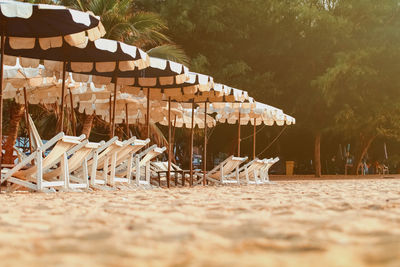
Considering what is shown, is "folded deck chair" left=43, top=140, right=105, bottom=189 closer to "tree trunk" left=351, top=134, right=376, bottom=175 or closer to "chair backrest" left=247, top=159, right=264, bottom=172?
"chair backrest" left=247, top=159, right=264, bottom=172

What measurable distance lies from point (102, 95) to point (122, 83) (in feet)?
5.05

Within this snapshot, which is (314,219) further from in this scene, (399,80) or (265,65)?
(265,65)

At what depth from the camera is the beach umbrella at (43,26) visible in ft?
24.0

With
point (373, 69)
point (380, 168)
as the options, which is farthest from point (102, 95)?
point (380, 168)

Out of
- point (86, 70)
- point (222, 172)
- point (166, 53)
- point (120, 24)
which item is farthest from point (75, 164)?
point (166, 53)

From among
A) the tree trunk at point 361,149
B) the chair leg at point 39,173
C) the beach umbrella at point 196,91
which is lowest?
the chair leg at point 39,173

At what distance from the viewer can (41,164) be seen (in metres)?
7.88

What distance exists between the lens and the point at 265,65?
28500 millimetres

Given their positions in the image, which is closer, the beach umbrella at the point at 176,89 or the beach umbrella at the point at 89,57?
the beach umbrella at the point at 89,57

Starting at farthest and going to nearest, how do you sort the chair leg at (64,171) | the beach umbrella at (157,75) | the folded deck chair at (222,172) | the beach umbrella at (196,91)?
1. the folded deck chair at (222,172)
2. the beach umbrella at (196,91)
3. the beach umbrella at (157,75)
4. the chair leg at (64,171)

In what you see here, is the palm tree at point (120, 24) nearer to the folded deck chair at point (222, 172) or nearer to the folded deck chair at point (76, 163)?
the folded deck chair at point (222, 172)

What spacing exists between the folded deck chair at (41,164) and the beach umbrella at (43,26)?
757 mm

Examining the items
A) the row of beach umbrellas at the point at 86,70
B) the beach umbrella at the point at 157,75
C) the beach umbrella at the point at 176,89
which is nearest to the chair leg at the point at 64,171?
the row of beach umbrellas at the point at 86,70

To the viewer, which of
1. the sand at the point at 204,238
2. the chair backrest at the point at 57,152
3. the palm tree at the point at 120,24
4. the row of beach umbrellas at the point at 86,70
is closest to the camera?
the sand at the point at 204,238
